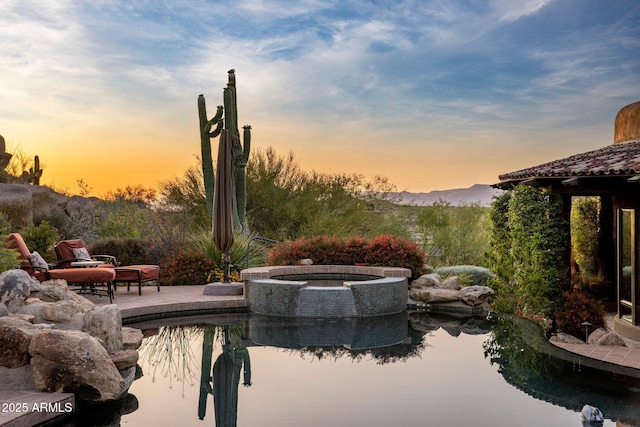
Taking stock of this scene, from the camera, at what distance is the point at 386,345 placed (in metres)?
7.14

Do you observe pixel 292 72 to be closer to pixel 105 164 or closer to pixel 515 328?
pixel 105 164

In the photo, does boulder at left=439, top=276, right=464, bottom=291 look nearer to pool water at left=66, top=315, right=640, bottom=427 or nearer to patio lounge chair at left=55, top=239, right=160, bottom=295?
pool water at left=66, top=315, right=640, bottom=427

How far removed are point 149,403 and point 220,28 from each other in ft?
33.9

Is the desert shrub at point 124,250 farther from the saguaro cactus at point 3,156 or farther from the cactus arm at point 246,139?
the saguaro cactus at point 3,156

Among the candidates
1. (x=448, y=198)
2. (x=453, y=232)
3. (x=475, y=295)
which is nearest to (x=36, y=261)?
(x=475, y=295)

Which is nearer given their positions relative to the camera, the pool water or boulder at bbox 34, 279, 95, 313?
the pool water

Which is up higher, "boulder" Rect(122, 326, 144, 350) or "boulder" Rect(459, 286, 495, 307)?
"boulder" Rect(122, 326, 144, 350)

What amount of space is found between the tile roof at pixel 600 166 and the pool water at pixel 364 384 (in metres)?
2.42

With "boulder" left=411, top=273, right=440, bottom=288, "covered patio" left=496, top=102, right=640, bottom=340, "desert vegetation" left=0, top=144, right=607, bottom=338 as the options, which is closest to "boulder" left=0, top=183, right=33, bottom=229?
"desert vegetation" left=0, top=144, right=607, bottom=338

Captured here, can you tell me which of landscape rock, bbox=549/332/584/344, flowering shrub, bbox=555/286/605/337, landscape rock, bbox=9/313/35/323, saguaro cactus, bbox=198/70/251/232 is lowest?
landscape rock, bbox=549/332/584/344

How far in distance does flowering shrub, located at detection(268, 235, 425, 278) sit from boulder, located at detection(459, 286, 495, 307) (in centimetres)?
114

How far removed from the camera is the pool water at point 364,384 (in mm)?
4637

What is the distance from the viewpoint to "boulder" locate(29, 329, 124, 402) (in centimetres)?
472

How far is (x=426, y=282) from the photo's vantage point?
33.6ft
